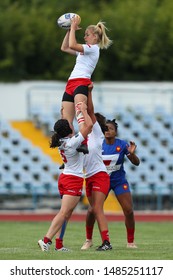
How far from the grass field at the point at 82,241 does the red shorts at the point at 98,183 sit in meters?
0.84

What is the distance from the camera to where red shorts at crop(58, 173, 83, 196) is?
14.2m

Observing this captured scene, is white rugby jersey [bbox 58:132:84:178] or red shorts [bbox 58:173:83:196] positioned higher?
white rugby jersey [bbox 58:132:84:178]

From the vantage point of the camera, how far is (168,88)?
34.4m

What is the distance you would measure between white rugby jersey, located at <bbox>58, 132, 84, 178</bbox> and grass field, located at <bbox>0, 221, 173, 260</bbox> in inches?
42.9

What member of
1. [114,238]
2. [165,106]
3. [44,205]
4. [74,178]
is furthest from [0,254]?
[165,106]

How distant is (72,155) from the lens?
14.2 meters

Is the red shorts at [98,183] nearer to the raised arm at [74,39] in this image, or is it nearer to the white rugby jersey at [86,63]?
the white rugby jersey at [86,63]

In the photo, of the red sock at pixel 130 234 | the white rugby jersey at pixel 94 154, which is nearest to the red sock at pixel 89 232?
the red sock at pixel 130 234

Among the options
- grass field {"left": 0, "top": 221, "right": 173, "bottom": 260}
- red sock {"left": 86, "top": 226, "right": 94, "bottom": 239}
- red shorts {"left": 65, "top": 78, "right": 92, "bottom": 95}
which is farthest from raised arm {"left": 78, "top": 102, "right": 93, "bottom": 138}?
red sock {"left": 86, "top": 226, "right": 94, "bottom": 239}

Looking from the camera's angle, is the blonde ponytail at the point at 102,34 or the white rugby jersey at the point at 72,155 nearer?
the white rugby jersey at the point at 72,155

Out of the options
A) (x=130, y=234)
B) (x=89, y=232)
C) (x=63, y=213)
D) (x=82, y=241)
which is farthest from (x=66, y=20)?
(x=82, y=241)

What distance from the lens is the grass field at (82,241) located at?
13359 millimetres

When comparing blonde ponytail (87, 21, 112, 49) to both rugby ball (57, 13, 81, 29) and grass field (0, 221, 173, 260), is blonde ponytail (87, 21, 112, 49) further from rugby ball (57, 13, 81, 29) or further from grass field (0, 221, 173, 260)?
grass field (0, 221, 173, 260)

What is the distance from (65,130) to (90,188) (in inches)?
45.5
